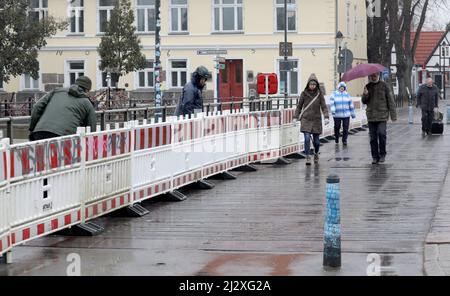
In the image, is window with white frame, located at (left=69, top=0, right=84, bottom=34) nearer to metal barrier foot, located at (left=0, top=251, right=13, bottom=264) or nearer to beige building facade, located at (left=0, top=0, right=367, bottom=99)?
beige building facade, located at (left=0, top=0, right=367, bottom=99)

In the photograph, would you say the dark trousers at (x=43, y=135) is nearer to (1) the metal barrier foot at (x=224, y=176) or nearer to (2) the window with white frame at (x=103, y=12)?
(1) the metal barrier foot at (x=224, y=176)

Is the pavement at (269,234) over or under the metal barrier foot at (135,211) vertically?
under

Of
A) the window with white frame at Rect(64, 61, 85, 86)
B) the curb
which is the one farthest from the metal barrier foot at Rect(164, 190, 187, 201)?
the window with white frame at Rect(64, 61, 85, 86)

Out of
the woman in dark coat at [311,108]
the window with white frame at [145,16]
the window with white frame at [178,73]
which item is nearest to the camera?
the woman in dark coat at [311,108]

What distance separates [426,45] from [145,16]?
7491 centimetres

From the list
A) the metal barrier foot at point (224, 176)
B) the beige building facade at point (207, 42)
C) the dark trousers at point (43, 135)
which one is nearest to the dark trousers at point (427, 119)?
the metal barrier foot at point (224, 176)

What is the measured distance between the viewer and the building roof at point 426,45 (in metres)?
125

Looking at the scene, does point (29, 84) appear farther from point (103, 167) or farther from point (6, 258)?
point (6, 258)

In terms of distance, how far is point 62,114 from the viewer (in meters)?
12.6

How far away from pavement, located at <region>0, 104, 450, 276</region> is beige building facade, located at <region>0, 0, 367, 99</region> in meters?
37.3

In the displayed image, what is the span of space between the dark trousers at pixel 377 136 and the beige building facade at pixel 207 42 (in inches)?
1305

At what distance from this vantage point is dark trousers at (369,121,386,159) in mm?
21375

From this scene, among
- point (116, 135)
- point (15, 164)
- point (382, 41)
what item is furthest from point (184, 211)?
point (382, 41)

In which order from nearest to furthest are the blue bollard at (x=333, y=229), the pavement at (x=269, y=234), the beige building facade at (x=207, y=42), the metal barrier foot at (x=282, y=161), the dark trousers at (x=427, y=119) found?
the blue bollard at (x=333, y=229), the pavement at (x=269, y=234), the metal barrier foot at (x=282, y=161), the dark trousers at (x=427, y=119), the beige building facade at (x=207, y=42)
